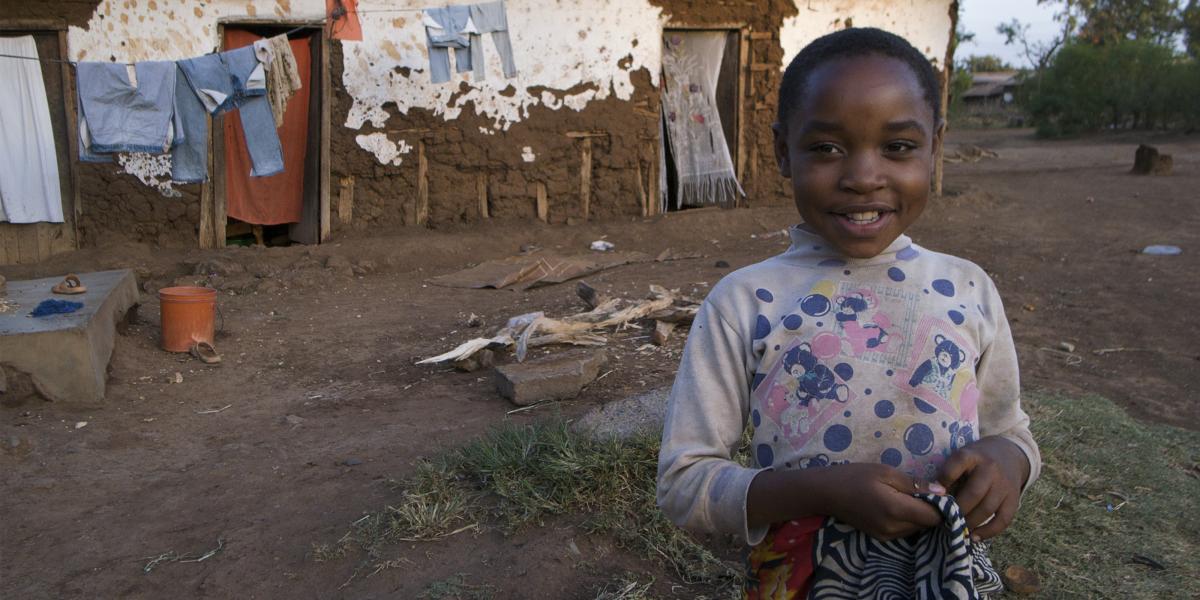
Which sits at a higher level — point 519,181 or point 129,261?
point 519,181

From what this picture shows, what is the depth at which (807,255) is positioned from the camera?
1305 mm

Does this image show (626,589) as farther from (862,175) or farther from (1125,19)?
(1125,19)

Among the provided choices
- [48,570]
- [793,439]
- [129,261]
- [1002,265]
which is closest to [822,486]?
[793,439]

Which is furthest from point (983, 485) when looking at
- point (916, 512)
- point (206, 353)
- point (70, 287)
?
point (70, 287)

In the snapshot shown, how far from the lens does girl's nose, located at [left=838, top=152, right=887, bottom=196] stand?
121cm

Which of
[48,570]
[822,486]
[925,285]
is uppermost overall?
[925,285]

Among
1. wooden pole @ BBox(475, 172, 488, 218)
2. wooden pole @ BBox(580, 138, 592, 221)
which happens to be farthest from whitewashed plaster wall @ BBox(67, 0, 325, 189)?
wooden pole @ BBox(580, 138, 592, 221)

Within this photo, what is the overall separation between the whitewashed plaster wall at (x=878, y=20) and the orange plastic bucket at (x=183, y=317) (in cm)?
684

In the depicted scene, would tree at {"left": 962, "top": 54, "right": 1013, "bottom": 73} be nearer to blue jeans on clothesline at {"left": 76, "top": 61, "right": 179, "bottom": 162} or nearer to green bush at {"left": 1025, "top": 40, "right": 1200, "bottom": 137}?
green bush at {"left": 1025, "top": 40, "right": 1200, "bottom": 137}

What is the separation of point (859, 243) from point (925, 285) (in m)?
0.12

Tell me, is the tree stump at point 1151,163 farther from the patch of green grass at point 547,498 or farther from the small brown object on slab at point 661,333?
the patch of green grass at point 547,498

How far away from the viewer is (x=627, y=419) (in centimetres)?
338

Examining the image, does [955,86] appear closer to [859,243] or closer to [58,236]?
[58,236]

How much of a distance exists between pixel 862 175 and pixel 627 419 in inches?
89.5
